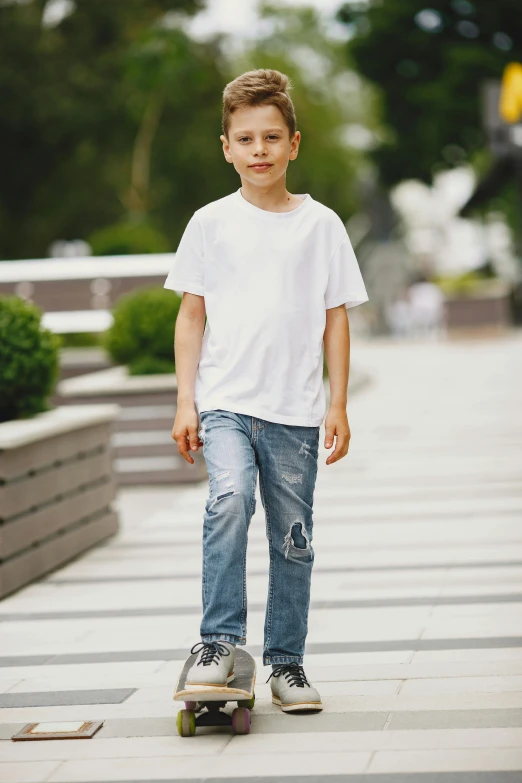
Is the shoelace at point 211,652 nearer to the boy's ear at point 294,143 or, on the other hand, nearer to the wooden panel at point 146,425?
the boy's ear at point 294,143

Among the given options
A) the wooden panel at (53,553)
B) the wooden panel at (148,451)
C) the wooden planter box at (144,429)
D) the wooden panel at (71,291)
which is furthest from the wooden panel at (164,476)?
the wooden panel at (71,291)

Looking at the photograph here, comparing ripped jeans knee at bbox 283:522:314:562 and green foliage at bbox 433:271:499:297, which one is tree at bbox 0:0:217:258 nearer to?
green foliage at bbox 433:271:499:297

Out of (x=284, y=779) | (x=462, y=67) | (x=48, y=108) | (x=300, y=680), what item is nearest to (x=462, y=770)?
(x=284, y=779)

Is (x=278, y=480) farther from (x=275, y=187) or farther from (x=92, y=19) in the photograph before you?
(x=92, y=19)

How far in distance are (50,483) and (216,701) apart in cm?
307

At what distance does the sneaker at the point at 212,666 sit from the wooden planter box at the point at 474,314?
99.3ft

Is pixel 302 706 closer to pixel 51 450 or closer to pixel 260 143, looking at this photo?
pixel 260 143

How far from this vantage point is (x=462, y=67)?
3834 cm

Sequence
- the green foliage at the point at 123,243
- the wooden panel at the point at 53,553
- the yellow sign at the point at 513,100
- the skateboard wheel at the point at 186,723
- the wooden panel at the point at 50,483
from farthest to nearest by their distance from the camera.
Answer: the yellow sign at the point at 513,100
the green foliage at the point at 123,243
the wooden panel at the point at 53,553
the wooden panel at the point at 50,483
the skateboard wheel at the point at 186,723

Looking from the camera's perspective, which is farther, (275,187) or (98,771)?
(275,187)

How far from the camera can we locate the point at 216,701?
3.99 m

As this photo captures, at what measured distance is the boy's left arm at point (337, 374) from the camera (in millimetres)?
4145

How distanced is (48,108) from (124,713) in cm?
3098

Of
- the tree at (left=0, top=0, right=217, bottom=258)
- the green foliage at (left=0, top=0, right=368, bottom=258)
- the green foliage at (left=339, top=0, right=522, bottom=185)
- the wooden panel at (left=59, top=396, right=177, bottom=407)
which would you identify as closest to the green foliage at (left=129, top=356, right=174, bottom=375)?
the wooden panel at (left=59, top=396, right=177, bottom=407)
